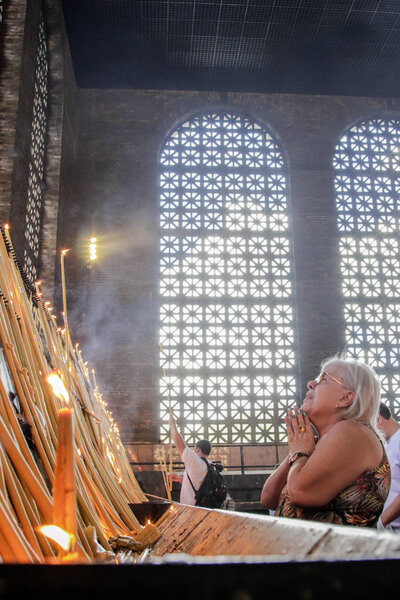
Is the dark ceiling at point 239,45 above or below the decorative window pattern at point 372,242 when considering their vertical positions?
above

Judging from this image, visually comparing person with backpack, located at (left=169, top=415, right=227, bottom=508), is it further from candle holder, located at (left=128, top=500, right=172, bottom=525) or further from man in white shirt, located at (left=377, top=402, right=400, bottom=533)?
man in white shirt, located at (left=377, top=402, right=400, bottom=533)

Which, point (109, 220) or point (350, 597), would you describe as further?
point (109, 220)

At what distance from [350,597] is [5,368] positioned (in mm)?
1224

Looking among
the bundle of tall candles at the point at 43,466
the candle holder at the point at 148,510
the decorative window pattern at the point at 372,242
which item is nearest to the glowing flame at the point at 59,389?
the bundle of tall candles at the point at 43,466

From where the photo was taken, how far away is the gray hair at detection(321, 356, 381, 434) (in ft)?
5.29

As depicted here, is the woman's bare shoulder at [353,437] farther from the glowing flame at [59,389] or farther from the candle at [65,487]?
the candle at [65,487]

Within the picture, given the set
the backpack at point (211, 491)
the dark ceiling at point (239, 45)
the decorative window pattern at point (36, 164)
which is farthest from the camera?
the dark ceiling at point (239, 45)

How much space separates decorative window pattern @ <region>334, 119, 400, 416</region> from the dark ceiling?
110cm

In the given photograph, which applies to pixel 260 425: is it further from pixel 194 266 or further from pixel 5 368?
pixel 5 368

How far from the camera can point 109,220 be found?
1006 centimetres

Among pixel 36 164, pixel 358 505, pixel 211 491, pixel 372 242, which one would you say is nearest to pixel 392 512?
pixel 358 505

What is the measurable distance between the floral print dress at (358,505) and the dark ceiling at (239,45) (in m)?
8.78

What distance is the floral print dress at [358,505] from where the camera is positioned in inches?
56.2

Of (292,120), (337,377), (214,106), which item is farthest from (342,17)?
(337,377)
